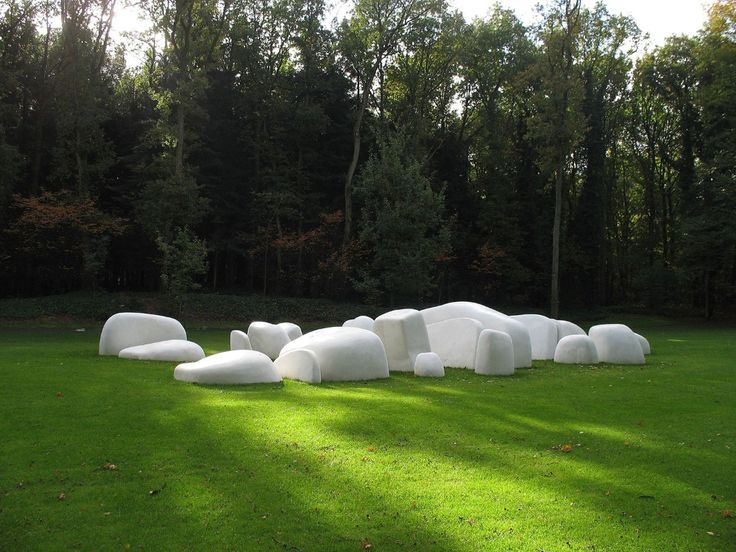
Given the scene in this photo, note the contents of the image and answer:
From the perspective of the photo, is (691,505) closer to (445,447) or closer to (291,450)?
(445,447)

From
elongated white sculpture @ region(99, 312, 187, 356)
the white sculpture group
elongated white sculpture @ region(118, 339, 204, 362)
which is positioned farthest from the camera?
elongated white sculpture @ region(99, 312, 187, 356)

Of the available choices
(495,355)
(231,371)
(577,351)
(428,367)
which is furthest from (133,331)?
(577,351)

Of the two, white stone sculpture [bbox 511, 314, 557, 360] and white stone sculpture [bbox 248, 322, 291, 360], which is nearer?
white stone sculpture [bbox 248, 322, 291, 360]

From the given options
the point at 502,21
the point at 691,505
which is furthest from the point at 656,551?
the point at 502,21

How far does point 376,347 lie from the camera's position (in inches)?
539

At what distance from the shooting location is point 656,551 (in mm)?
4660

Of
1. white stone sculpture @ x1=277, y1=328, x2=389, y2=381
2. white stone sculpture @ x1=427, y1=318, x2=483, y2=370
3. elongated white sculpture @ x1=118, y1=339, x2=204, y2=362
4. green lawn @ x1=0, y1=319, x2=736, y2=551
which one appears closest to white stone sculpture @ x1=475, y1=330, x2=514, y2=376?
white stone sculpture @ x1=427, y1=318, x2=483, y2=370

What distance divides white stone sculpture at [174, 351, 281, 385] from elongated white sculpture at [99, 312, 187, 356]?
14.4 feet

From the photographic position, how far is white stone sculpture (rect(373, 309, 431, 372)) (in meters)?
15.2

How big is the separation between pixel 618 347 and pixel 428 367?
6559mm

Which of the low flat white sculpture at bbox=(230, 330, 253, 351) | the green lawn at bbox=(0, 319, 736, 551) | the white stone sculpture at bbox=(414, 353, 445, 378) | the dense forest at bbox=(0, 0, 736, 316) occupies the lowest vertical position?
the green lawn at bbox=(0, 319, 736, 551)

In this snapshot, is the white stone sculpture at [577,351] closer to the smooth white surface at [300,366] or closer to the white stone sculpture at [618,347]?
the white stone sculpture at [618,347]

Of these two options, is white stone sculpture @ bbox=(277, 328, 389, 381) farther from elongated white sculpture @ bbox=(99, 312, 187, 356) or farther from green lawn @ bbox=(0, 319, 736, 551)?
elongated white sculpture @ bbox=(99, 312, 187, 356)

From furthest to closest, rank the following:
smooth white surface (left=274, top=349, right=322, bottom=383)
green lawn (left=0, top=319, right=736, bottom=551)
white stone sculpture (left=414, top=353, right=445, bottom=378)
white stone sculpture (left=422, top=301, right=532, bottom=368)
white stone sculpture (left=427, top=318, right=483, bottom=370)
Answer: white stone sculpture (left=422, top=301, right=532, bottom=368), white stone sculpture (left=427, top=318, right=483, bottom=370), white stone sculpture (left=414, top=353, right=445, bottom=378), smooth white surface (left=274, top=349, right=322, bottom=383), green lawn (left=0, top=319, right=736, bottom=551)
